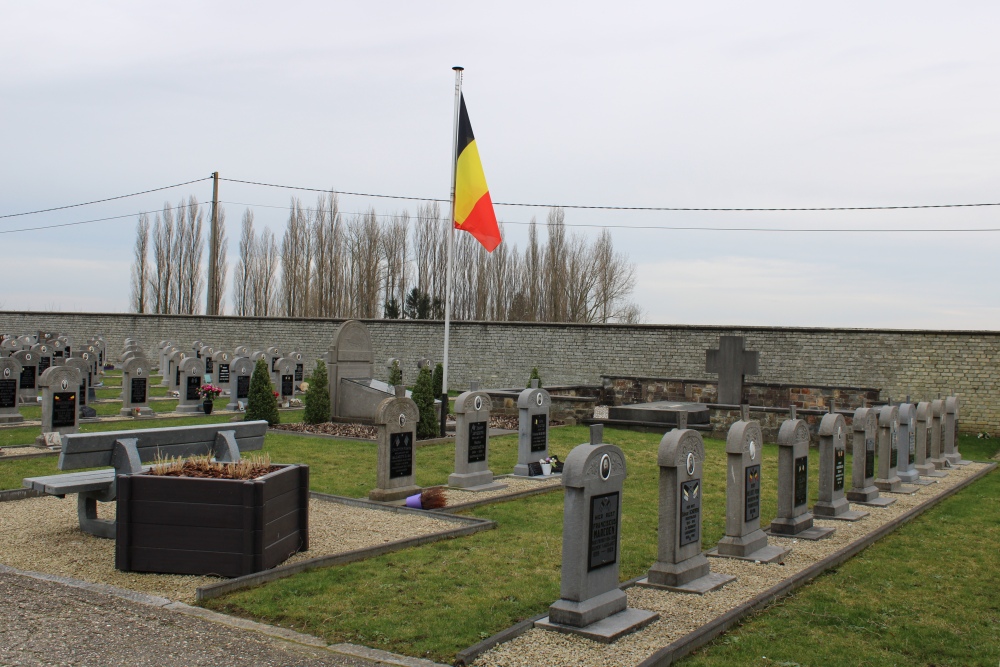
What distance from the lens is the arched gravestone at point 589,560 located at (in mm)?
5348

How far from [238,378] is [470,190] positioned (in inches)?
324

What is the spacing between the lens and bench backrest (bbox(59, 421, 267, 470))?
7477 millimetres

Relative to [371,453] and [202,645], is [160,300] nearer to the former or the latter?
[371,453]

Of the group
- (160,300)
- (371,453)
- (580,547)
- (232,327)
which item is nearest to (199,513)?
(580,547)

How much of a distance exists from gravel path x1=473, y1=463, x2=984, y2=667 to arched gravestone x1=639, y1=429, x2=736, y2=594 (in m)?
0.12

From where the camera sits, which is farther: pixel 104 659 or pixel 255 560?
pixel 255 560

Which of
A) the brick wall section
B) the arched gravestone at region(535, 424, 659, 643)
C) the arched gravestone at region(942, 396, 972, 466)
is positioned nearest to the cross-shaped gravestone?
the brick wall section

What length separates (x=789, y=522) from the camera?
833cm

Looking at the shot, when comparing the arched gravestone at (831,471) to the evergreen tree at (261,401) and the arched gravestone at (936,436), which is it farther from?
the evergreen tree at (261,401)

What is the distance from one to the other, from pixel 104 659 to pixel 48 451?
358 inches

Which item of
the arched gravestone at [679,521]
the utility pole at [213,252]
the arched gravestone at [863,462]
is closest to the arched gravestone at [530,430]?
the arched gravestone at [863,462]

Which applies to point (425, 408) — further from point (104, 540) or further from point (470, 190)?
point (104, 540)

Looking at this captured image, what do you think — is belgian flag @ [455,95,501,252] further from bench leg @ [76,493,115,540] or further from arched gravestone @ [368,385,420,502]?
bench leg @ [76,493,115,540]

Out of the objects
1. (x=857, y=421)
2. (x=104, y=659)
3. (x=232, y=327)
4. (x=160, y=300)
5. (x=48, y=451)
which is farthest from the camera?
(x=160, y=300)
